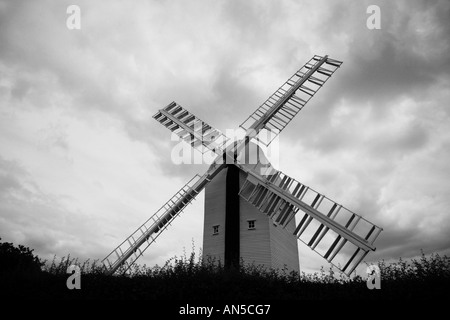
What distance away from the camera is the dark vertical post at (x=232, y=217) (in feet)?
55.0

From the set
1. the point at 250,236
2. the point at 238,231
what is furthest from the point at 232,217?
the point at 250,236

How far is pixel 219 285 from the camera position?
11250mm

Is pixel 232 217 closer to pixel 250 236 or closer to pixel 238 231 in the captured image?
pixel 238 231

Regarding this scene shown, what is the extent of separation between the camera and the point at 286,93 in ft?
67.2

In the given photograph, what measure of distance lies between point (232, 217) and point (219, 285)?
6.48m

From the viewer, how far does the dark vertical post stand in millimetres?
16750

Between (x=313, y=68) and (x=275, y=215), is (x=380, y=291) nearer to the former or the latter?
(x=275, y=215)

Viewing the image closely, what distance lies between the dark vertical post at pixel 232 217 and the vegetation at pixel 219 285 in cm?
356

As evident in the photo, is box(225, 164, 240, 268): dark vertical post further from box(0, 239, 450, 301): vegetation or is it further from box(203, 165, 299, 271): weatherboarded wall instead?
box(0, 239, 450, 301): vegetation

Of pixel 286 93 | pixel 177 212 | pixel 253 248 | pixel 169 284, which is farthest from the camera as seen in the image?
pixel 286 93

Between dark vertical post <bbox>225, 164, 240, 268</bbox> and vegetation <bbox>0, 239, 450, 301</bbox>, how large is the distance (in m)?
3.56

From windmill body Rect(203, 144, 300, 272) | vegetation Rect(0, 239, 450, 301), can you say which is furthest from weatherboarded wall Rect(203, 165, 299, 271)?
vegetation Rect(0, 239, 450, 301)
